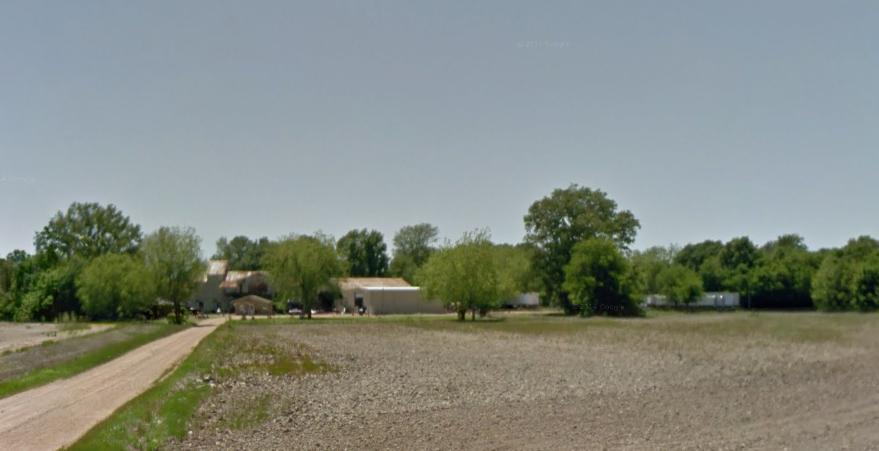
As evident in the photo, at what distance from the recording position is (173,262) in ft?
266

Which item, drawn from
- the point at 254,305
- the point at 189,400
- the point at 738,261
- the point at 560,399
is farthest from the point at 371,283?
the point at 560,399

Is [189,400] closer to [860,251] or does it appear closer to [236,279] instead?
[236,279]

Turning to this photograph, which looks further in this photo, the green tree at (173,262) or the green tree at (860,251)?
the green tree at (860,251)

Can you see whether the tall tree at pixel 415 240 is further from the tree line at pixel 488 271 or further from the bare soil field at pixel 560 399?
the bare soil field at pixel 560 399

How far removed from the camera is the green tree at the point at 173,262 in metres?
80.1

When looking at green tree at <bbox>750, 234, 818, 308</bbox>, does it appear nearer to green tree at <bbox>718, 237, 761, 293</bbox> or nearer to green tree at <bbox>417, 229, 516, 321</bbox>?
green tree at <bbox>718, 237, 761, 293</bbox>

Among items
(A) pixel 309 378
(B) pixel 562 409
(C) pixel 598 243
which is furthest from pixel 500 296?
(B) pixel 562 409

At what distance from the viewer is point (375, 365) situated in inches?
1236

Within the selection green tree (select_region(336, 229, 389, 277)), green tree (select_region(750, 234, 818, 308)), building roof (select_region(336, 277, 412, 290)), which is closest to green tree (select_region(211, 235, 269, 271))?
green tree (select_region(336, 229, 389, 277))

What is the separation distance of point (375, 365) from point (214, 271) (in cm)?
8642

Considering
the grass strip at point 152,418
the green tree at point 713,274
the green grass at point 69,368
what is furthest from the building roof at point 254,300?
the grass strip at point 152,418

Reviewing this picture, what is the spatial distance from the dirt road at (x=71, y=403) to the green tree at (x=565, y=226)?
6055 centimetres

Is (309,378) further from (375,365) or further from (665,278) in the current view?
(665,278)

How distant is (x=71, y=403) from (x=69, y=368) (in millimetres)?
11249
